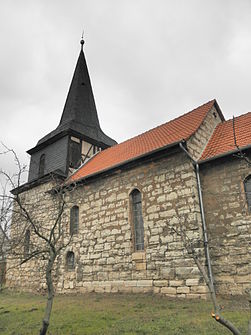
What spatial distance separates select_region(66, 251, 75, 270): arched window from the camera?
37.4 ft

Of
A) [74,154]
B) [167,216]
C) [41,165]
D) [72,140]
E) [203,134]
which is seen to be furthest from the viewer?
[41,165]

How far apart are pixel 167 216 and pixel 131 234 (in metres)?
1.60

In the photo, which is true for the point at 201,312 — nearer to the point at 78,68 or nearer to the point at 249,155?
the point at 249,155

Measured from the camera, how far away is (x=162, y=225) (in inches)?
351

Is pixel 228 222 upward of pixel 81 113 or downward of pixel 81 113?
downward

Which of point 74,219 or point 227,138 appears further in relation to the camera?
point 74,219

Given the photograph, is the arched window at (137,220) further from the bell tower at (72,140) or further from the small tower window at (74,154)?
the small tower window at (74,154)

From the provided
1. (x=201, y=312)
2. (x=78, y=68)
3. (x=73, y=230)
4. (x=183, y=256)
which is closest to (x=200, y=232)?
(x=183, y=256)

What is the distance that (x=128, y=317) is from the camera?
6.18m

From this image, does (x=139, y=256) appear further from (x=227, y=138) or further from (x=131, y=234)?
(x=227, y=138)

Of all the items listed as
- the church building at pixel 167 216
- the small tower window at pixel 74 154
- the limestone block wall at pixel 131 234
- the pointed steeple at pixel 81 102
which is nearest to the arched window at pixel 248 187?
the church building at pixel 167 216

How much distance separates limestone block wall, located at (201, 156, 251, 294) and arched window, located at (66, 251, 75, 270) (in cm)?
593

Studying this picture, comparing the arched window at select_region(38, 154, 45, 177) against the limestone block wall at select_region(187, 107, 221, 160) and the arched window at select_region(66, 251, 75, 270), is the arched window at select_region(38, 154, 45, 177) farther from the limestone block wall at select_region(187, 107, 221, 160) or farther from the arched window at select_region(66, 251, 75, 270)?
the limestone block wall at select_region(187, 107, 221, 160)

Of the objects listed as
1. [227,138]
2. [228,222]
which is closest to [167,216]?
[228,222]
